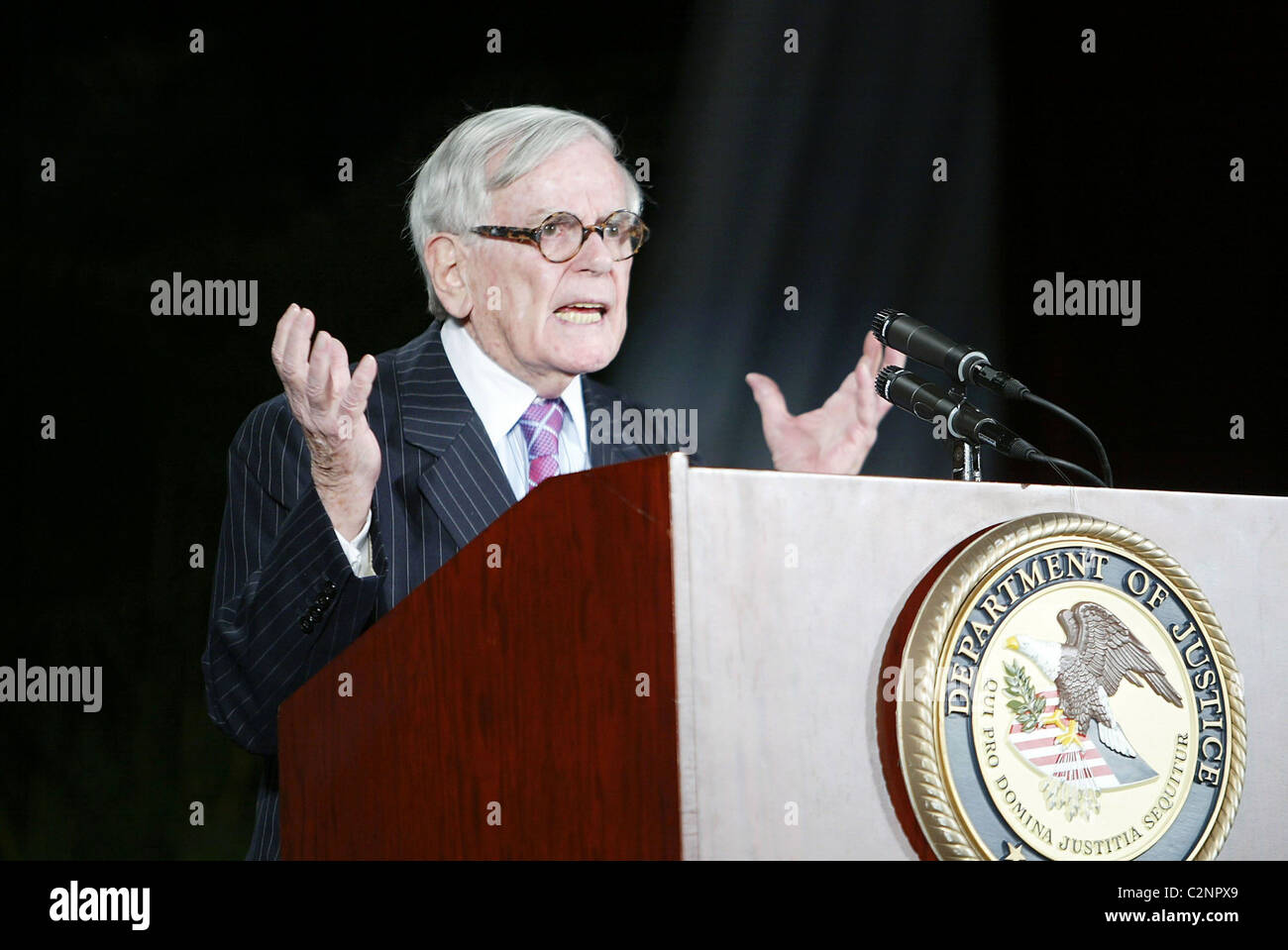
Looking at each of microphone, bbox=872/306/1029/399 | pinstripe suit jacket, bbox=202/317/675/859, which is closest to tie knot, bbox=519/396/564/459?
pinstripe suit jacket, bbox=202/317/675/859

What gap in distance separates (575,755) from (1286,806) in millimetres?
818

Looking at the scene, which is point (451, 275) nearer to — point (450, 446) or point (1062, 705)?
point (450, 446)

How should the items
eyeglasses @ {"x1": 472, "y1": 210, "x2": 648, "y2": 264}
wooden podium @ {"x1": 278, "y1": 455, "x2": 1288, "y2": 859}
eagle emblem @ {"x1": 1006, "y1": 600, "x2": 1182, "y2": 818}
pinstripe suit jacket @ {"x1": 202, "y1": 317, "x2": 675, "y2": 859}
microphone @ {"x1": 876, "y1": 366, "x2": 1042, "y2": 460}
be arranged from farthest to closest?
eyeglasses @ {"x1": 472, "y1": 210, "x2": 648, "y2": 264}, pinstripe suit jacket @ {"x1": 202, "y1": 317, "x2": 675, "y2": 859}, microphone @ {"x1": 876, "y1": 366, "x2": 1042, "y2": 460}, eagle emblem @ {"x1": 1006, "y1": 600, "x2": 1182, "y2": 818}, wooden podium @ {"x1": 278, "y1": 455, "x2": 1288, "y2": 859}

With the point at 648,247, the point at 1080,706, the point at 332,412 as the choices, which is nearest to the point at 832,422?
the point at 648,247

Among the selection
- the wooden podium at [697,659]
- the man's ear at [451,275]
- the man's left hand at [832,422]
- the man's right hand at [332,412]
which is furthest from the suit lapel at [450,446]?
the wooden podium at [697,659]

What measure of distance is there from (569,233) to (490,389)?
382 mm

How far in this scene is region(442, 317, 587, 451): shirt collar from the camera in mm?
3008

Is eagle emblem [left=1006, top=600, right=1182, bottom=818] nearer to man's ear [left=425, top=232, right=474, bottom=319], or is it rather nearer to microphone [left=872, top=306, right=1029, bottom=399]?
microphone [left=872, top=306, right=1029, bottom=399]

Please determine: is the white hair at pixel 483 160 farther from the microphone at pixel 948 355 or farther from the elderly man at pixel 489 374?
the microphone at pixel 948 355

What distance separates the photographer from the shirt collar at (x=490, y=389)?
3008 mm

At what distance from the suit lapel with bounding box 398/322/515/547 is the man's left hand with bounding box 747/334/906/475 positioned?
0.78 meters

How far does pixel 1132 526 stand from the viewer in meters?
1.49
